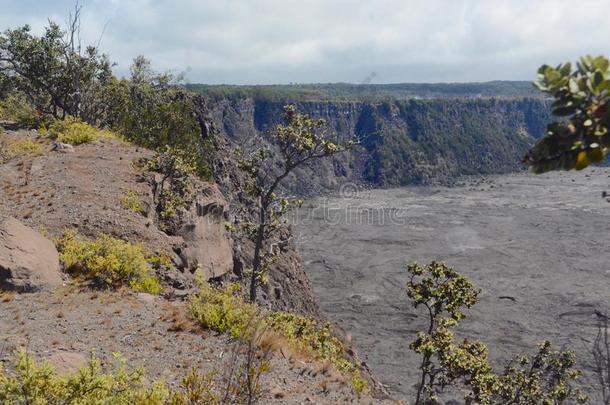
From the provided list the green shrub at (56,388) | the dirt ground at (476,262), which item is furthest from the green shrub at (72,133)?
the dirt ground at (476,262)

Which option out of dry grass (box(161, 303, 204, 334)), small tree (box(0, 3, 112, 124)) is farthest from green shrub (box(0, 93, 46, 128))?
dry grass (box(161, 303, 204, 334))

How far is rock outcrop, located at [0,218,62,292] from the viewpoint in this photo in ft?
42.4

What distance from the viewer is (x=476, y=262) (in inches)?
2985

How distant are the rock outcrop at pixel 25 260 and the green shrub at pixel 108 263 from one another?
56 centimetres

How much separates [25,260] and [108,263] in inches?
85.1

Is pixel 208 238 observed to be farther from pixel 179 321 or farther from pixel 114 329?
pixel 114 329

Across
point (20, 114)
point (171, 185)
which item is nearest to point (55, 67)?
point (20, 114)

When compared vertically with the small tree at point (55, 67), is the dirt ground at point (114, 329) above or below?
below

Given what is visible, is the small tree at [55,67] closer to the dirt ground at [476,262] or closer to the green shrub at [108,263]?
the green shrub at [108,263]

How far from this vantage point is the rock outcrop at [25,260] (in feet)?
42.4

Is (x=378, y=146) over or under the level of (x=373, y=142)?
under

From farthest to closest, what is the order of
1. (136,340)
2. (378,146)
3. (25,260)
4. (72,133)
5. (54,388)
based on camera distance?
(378,146), (72,133), (25,260), (136,340), (54,388)

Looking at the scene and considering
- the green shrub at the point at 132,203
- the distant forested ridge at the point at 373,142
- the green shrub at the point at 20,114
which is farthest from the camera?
the distant forested ridge at the point at 373,142

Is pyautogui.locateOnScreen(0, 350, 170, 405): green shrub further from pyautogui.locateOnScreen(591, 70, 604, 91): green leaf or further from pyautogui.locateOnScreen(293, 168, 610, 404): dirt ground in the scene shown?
pyautogui.locateOnScreen(293, 168, 610, 404): dirt ground
